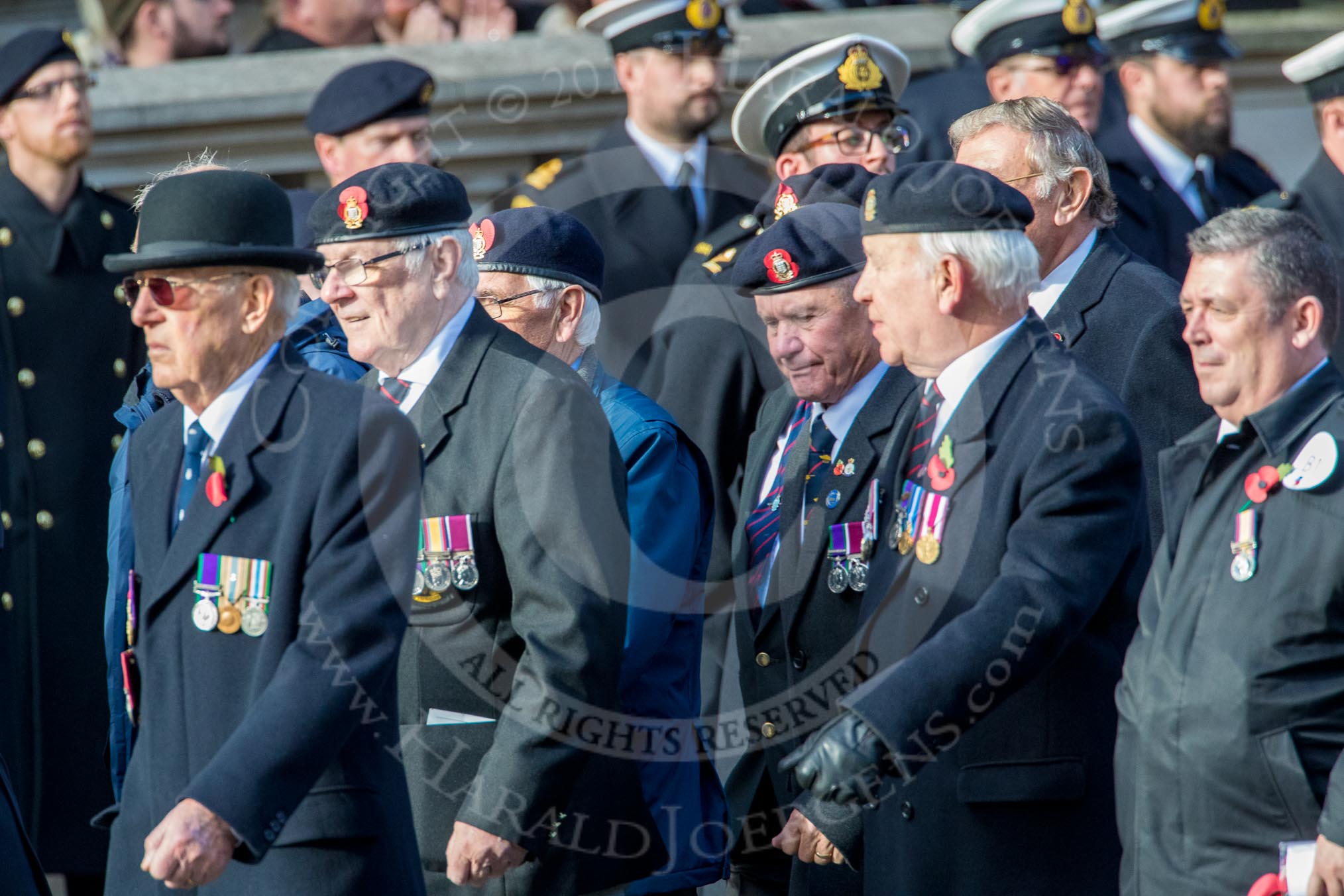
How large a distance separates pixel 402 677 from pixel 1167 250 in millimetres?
3648

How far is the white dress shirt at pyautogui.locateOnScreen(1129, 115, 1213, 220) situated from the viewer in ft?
23.0

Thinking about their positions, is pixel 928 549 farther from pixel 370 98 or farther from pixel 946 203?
pixel 370 98

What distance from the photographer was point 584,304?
15.7 feet

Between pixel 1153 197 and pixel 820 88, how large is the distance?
4.76 feet

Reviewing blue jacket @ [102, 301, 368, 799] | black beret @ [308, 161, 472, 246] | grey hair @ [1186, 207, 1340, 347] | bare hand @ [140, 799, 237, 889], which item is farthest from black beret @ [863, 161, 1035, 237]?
bare hand @ [140, 799, 237, 889]

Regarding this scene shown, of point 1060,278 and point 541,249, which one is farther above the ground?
point 541,249

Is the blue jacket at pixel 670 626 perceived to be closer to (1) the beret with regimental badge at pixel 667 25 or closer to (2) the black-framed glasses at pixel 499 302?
(2) the black-framed glasses at pixel 499 302

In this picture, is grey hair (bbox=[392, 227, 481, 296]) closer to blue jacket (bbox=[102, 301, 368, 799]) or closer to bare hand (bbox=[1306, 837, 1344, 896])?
blue jacket (bbox=[102, 301, 368, 799])

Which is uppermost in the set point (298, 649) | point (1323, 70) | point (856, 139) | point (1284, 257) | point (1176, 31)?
point (1176, 31)

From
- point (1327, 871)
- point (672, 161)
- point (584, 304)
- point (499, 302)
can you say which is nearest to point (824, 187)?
point (584, 304)

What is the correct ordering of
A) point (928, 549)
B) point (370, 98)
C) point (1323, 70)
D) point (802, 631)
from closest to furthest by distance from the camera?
point (928, 549)
point (802, 631)
point (1323, 70)
point (370, 98)

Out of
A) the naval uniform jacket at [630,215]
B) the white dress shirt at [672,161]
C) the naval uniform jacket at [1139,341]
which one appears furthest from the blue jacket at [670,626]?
the white dress shirt at [672,161]

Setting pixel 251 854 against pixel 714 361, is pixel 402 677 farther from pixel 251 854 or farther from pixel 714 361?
→ pixel 714 361

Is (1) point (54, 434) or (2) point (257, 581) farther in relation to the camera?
(1) point (54, 434)
